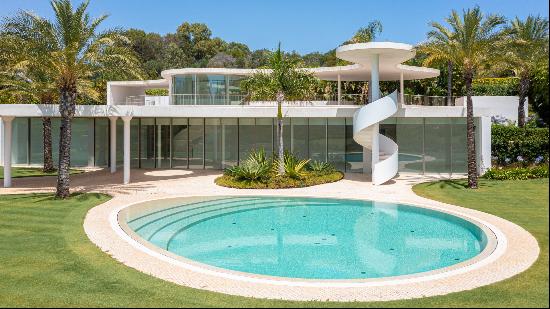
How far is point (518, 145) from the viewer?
26.1 metres

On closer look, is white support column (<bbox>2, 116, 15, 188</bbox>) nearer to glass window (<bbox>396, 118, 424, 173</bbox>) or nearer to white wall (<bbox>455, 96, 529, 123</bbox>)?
glass window (<bbox>396, 118, 424, 173</bbox>)

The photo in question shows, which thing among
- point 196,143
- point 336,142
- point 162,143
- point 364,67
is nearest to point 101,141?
point 162,143

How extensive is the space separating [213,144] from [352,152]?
8148mm

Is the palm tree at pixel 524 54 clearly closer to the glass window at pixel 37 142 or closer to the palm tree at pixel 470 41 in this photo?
the palm tree at pixel 470 41

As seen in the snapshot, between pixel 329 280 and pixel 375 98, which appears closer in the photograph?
pixel 329 280

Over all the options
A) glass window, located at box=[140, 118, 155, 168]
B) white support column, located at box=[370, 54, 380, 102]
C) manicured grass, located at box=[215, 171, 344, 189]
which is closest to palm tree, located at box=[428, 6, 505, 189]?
white support column, located at box=[370, 54, 380, 102]

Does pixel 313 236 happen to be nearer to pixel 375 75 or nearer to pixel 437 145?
pixel 375 75

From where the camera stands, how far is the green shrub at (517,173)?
922 inches

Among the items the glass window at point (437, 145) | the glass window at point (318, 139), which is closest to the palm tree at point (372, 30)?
the glass window at point (318, 139)

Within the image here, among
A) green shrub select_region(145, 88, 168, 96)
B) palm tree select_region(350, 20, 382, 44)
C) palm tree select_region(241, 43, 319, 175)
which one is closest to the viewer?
palm tree select_region(241, 43, 319, 175)

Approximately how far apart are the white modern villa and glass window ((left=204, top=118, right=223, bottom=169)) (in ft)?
0.19

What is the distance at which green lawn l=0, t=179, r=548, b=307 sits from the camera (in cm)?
777

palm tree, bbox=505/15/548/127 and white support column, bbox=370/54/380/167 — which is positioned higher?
palm tree, bbox=505/15/548/127

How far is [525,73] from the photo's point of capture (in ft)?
92.7
